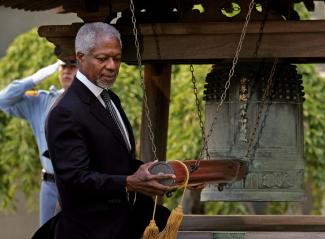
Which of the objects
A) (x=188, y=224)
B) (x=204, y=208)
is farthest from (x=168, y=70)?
(x=204, y=208)

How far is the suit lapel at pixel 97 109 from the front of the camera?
4.88 meters

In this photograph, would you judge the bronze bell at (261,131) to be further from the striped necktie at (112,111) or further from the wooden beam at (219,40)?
the striped necktie at (112,111)

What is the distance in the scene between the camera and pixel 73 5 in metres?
6.14

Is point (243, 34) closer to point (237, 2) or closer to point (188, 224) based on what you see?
point (237, 2)

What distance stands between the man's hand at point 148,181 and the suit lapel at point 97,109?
1.05ft

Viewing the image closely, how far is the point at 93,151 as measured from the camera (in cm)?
482

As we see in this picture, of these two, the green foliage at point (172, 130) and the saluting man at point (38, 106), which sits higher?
the saluting man at point (38, 106)

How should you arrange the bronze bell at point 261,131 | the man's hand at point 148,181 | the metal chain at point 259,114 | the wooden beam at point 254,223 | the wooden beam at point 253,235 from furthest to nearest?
the wooden beam at point 254,223, the bronze bell at point 261,131, the metal chain at point 259,114, the wooden beam at point 253,235, the man's hand at point 148,181

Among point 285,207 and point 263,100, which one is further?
point 285,207

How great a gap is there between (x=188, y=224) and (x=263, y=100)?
1.17 meters

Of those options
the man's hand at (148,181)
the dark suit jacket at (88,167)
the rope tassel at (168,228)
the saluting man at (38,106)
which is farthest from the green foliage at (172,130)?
the man's hand at (148,181)

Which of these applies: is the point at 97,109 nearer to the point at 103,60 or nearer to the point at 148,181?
the point at 103,60

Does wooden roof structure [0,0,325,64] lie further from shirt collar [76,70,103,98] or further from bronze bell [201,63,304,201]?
shirt collar [76,70,103,98]

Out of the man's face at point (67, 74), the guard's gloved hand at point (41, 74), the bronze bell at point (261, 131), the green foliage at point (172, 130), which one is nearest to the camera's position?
the bronze bell at point (261, 131)
